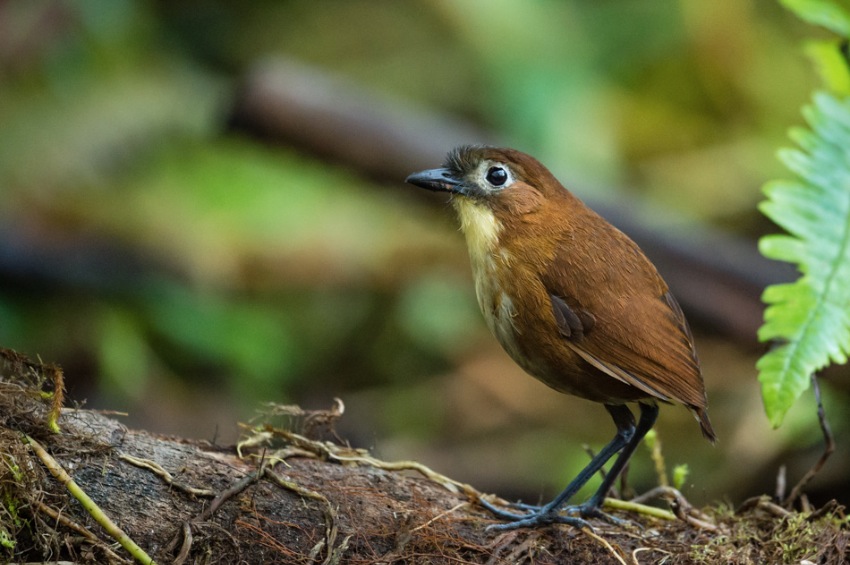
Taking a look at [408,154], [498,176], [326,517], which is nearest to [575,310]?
[498,176]

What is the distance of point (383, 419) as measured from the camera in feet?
22.3

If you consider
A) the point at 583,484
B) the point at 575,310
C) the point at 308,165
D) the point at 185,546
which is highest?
the point at 308,165

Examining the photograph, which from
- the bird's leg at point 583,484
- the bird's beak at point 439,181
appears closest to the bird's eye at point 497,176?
the bird's beak at point 439,181

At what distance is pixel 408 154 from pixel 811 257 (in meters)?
3.04

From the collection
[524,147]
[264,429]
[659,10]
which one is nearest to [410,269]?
[524,147]

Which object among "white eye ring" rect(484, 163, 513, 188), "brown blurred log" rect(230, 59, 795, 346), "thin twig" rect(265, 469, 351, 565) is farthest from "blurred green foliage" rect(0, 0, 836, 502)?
"thin twig" rect(265, 469, 351, 565)

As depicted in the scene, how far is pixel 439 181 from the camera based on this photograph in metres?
3.41

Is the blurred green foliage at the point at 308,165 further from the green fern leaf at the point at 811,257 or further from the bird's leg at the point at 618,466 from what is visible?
the bird's leg at the point at 618,466

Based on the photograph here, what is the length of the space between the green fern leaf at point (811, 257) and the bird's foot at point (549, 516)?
62cm

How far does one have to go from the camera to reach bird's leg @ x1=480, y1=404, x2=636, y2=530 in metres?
2.91

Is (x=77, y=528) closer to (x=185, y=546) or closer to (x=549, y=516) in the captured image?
(x=185, y=546)

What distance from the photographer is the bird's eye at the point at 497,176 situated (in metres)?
3.35

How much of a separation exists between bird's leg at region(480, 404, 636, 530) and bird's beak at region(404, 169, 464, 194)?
0.86 metres

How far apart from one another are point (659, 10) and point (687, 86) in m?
0.60
